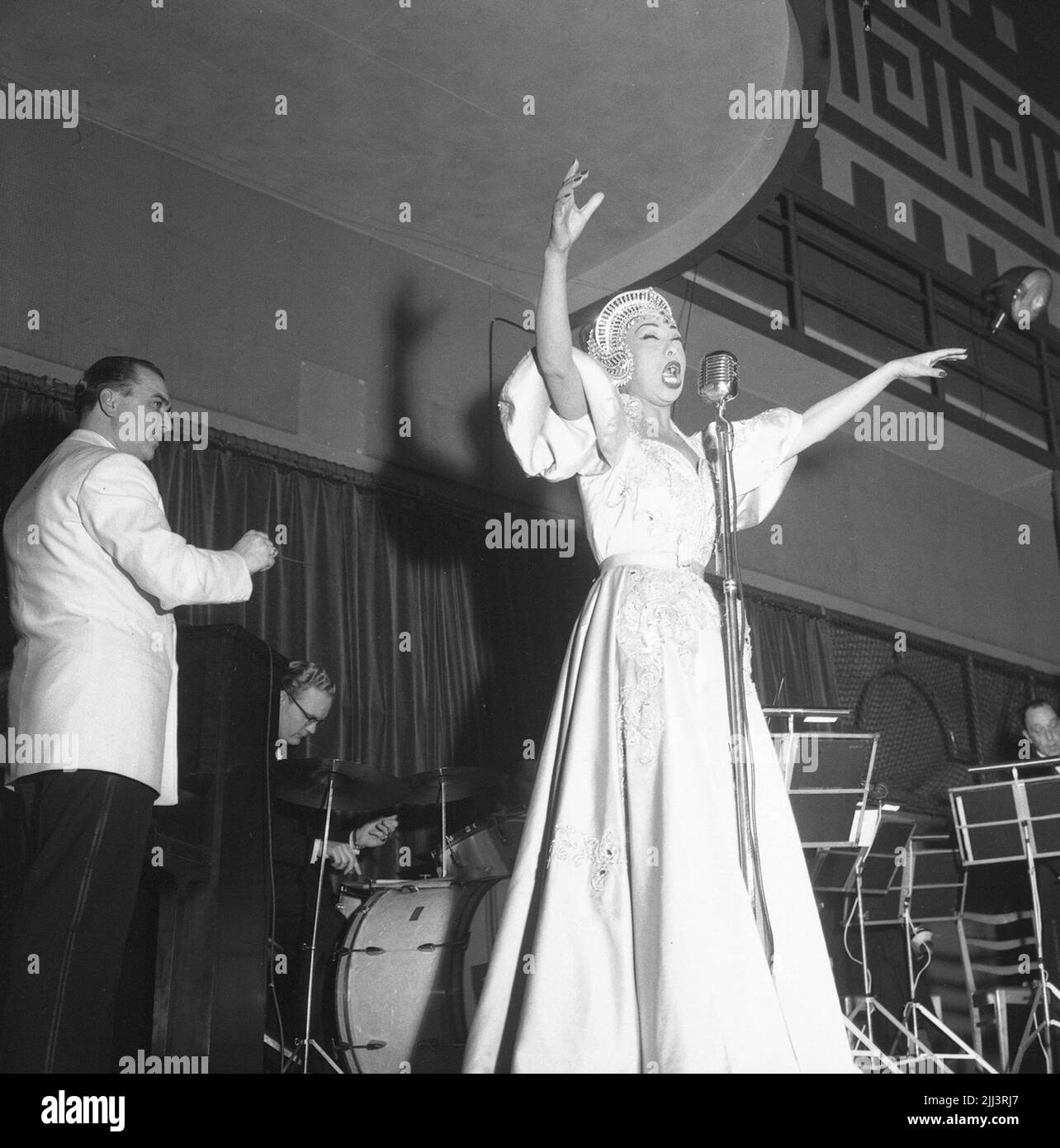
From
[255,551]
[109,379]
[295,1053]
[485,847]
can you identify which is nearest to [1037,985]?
[485,847]

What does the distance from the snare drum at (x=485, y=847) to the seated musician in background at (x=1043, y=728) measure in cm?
379

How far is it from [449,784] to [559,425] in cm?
205

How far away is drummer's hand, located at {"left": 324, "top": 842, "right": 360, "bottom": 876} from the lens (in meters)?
5.01

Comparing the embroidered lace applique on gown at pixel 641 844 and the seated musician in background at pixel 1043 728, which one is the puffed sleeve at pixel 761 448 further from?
the seated musician in background at pixel 1043 728

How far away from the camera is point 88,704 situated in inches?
107

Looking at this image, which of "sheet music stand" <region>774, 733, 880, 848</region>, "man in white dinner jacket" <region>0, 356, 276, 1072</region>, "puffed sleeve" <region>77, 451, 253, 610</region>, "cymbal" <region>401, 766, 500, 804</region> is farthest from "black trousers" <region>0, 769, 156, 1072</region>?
"sheet music stand" <region>774, 733, 880, 848</region>

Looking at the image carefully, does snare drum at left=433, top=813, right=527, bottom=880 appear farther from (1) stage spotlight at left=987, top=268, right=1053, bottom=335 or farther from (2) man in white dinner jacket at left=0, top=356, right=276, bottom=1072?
(1) stage spotlight at left=987, top=268, right=1053, bottom=335

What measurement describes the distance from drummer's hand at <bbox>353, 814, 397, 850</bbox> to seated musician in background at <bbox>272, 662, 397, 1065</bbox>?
0.18 ft

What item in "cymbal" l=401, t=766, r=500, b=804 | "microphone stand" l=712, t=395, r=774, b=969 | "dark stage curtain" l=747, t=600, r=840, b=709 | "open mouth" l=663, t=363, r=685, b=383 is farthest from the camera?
"dark stage curtain" l=747, t=600, r=840, b=709

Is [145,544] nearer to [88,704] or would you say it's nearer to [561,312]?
[88,704]

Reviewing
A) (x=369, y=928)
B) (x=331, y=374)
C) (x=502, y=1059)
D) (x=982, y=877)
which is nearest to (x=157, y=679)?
(x=502, y=1059)

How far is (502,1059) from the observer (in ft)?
8.71

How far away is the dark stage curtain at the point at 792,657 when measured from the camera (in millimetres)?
7680

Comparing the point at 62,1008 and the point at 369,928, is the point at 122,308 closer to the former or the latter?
the point at 369,928
